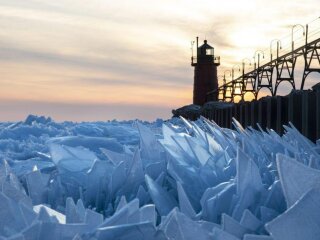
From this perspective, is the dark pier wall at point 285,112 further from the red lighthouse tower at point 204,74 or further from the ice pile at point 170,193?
the red lighthouse tower at point 204,74

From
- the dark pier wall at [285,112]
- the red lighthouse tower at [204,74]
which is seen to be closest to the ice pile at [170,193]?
the dark pier wall at [285,112]

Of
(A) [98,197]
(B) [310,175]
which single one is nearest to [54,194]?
(A) [98,197]

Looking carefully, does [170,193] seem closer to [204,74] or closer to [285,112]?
[285,112]

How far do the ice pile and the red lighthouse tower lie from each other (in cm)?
4672

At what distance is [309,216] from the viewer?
61 centimetres

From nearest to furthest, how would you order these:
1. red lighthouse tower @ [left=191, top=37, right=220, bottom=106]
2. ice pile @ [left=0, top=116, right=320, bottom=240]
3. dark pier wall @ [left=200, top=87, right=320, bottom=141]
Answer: ice pile @ [left=0, top=116, right=320, bottom=240]
dark pier wall @ [left=200, top=87, right=320, bottom=141]
red lighthouse tower @ [left=191, top=37, right=220, bottom=106]

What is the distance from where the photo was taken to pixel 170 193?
1.04 m

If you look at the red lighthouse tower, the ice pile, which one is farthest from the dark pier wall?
the red lighthouse tower

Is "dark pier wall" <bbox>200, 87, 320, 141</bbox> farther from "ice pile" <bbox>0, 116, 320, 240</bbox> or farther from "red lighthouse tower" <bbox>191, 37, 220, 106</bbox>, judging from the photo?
"red lighthouse tower" <bbox>191, 37, 220, 106</bbox>

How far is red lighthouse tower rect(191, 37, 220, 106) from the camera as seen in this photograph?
48.2m

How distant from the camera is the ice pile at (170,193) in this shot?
623 millimetres

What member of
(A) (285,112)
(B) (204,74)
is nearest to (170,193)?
(A) (285,112)

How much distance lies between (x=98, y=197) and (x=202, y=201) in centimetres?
26

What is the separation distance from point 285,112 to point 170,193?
1056 centimetres
